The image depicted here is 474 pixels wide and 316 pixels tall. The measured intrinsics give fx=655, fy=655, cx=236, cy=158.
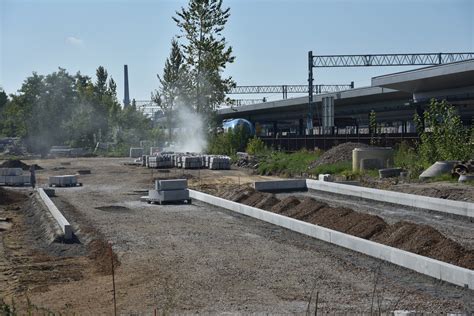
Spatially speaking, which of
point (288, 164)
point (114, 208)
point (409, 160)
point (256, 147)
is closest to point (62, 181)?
point (114, 208)

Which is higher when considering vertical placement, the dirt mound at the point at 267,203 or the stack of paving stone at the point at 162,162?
the stack of paving stone at the point at 162,162

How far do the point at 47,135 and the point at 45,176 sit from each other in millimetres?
44469

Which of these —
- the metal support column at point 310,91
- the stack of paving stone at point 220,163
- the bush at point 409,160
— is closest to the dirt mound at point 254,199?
the bush at point 409,160

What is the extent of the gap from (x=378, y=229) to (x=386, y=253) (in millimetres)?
2623

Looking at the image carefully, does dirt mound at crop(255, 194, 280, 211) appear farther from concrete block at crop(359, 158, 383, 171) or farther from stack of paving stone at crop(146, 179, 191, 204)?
concrete block at crop(359, 158, 383, 171)

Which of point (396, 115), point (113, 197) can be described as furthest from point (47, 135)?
point (113, 197)

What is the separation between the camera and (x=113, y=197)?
24109 millimetres

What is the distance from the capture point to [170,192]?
69.5 feet

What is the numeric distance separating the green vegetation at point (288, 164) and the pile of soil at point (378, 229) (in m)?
12.2

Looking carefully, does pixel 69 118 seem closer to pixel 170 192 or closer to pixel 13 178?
pixel 13 178

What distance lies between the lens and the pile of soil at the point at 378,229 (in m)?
11.4

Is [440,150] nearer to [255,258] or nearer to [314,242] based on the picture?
[314,242]

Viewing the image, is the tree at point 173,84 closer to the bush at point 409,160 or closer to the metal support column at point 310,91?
the metal support column at point 310,91

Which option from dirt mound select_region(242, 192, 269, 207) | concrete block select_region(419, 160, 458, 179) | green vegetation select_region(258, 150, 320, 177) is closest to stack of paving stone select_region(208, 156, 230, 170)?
green vegetation select_region(258, 150, 320, 177)
